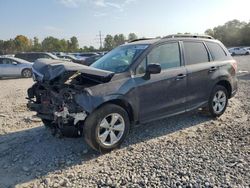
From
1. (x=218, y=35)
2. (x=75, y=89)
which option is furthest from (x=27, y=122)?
(x=218, y=35)

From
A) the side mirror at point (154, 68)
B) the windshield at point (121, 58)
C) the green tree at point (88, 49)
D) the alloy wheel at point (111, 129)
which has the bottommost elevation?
the alloy wheel at point (111, 129)

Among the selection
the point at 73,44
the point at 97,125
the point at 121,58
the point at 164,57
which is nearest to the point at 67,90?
the point at 97,125

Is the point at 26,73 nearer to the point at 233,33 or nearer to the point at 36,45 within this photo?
the point at 36,45

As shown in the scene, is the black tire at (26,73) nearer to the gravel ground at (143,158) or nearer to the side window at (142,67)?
the gravel ground at (143,158)

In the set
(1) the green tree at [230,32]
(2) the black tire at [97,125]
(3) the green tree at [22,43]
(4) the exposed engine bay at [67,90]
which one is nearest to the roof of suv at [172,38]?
(4) the exposed engine bay at [67,90]

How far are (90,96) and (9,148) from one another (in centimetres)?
195

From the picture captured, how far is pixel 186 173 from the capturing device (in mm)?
3797

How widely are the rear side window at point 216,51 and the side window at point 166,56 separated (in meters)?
1.12

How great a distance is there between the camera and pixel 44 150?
481 cm

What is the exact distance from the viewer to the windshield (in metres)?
4.96

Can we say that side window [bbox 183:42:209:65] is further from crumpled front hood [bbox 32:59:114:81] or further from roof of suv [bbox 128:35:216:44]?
crumpled front hood [bbox 32:59:114:81]

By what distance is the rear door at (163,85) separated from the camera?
→ 16.1ft

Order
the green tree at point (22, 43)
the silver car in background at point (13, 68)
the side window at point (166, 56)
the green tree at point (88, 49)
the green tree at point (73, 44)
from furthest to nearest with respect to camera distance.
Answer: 1. the green tree at point (73, 44)
2. the green tree at point (22, 43)
3. the green tree at point (88, 49)
4. the silver car in background at point (13, 68)
5. the side window at point (166, 56)

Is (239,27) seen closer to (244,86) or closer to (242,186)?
(244,86)
